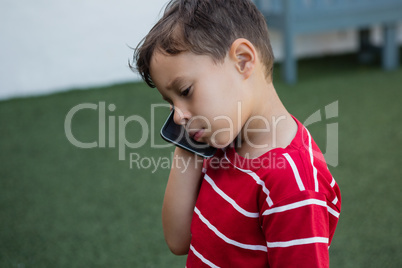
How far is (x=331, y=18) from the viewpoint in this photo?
10.5 feet

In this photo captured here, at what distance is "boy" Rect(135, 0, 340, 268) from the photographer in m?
0.58

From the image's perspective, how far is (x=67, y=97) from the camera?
320 centimetres

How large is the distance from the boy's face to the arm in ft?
0.41

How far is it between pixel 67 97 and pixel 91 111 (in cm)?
42

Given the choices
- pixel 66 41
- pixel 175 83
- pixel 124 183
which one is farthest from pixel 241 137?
pixel 66 41

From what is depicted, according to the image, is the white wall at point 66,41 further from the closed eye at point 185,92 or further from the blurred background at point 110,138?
the closed eye at point 185,92

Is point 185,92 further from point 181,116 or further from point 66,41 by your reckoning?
point 66,41

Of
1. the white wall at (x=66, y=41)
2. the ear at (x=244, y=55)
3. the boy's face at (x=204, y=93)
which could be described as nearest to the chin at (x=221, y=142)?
the boy's face at (x=204, y=93)

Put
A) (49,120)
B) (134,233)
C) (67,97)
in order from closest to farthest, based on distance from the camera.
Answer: (134,233), (49,120), (67,97)

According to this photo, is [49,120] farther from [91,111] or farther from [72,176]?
[72,176]

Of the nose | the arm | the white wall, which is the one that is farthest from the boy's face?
the white wall

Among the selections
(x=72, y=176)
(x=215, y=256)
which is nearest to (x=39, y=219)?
(x=72, y=176)

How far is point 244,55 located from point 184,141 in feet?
0.68

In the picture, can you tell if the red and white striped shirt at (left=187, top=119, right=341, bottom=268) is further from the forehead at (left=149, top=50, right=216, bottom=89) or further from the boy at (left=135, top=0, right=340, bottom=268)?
the forehead at (left=149, top=50, right=216, bottom=89)
